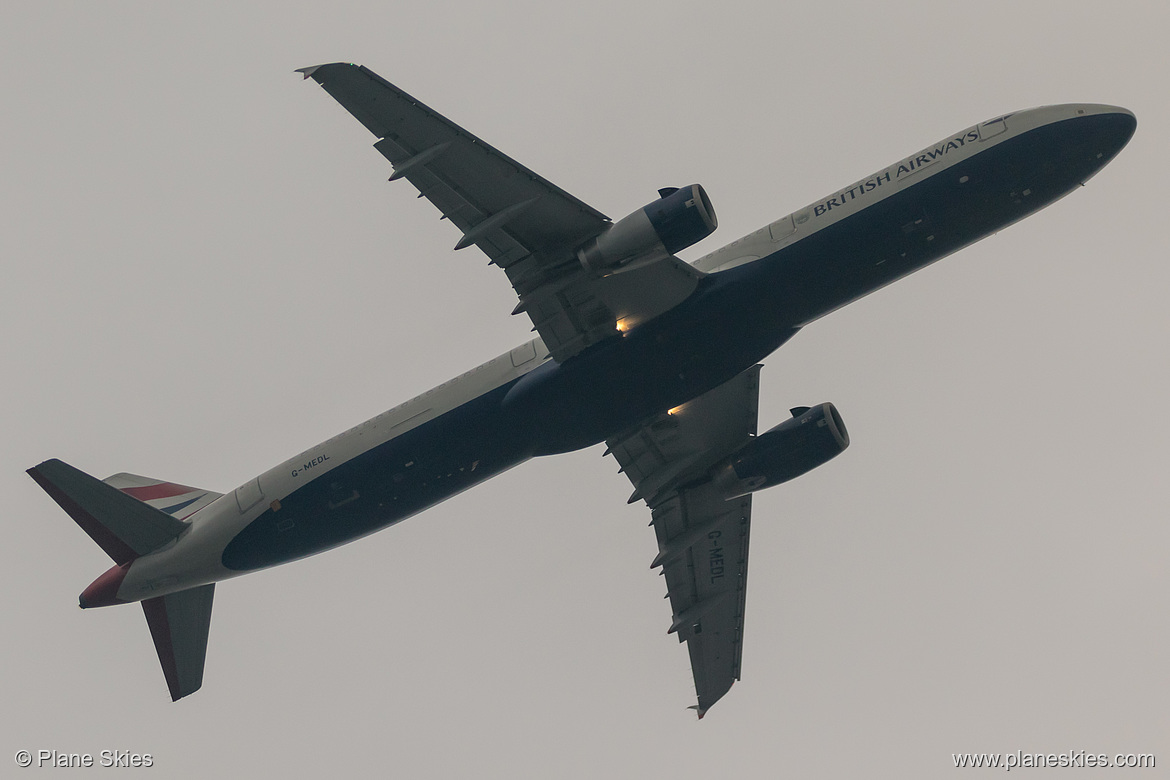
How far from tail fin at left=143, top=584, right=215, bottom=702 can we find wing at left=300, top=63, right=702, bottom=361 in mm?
18085

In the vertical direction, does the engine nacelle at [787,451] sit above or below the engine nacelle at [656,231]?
below

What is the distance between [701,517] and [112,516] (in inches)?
893

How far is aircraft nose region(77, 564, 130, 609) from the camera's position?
43438mm

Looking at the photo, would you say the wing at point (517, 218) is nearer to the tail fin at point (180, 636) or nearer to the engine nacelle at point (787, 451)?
the engine nacelle at point (787, 451)

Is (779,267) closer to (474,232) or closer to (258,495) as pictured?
(474,232)

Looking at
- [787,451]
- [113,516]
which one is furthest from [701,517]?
[113,516]

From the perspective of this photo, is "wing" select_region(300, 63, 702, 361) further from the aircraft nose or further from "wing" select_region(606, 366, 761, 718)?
the aircraft nose

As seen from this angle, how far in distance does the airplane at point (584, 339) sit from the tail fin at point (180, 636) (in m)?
0.08

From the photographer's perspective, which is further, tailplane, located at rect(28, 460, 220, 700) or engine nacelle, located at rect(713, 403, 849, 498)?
engine nacelle, located at rect(713, 403, 849, 498)

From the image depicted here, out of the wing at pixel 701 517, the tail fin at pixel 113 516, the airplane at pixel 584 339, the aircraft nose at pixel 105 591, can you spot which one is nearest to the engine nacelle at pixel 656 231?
the airplane at pixel 584 339

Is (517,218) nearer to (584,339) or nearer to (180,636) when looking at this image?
(584,339)

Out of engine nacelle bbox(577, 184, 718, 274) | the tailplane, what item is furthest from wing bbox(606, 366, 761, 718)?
the tailplane

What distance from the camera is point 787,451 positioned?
44.2 m

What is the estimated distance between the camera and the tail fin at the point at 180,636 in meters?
45.4
